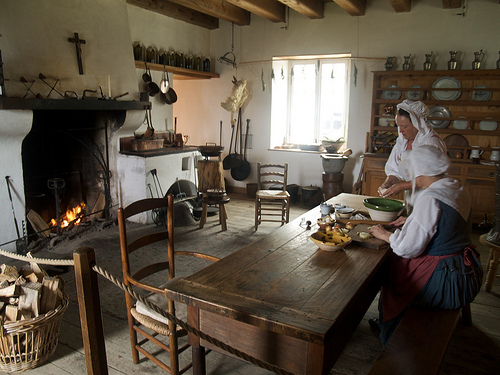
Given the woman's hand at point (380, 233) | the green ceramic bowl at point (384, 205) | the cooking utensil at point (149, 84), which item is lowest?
the woman's hand at point (380, 233)

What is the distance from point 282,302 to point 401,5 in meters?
4.91

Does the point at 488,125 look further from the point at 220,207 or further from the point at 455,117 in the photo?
the point at 220,207

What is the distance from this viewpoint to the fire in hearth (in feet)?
15.1

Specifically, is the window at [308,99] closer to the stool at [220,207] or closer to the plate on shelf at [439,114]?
the plate on shelf at [439,114]

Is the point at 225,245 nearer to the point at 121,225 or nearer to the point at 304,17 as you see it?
the point at 121,225

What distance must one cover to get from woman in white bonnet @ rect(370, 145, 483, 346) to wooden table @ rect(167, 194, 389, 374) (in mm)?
206

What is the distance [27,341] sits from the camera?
2242 mm

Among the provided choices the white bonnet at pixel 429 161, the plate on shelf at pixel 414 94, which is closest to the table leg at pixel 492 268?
the white bonnet at pixel 429 161

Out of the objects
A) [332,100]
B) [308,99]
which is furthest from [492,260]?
[308,99]

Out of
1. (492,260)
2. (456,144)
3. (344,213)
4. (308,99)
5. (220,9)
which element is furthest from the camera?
(308,99)

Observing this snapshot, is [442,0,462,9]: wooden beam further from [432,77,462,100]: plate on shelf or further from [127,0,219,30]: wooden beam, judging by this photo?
[127,0,219,30]: wooden beam

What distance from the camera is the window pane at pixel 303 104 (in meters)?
6.65

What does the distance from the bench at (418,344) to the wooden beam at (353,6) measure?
13.9 ft

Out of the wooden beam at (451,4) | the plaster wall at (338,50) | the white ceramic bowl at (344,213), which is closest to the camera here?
the white ceramic bowl at (344,213)
